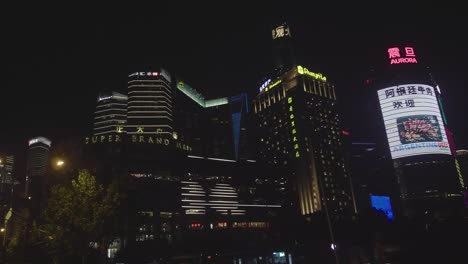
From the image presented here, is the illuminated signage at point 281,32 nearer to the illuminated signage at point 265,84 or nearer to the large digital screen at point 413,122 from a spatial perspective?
the illuminated signage at point 265,84

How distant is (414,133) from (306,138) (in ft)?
177

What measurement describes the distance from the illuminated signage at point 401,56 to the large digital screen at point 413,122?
18190mm

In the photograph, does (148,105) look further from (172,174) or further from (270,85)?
(270,85)

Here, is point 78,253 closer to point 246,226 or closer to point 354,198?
point 246,226

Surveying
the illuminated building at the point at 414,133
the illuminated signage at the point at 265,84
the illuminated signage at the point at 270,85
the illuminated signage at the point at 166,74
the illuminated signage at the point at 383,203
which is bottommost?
the illuminated signage at the point at 383,203

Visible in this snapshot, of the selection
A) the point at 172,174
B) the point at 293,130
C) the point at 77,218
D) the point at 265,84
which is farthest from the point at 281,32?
the point at 77,218

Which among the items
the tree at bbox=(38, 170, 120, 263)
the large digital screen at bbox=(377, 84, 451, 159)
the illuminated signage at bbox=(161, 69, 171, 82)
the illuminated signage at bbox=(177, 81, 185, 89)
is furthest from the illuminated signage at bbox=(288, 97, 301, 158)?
the tree at bbox=(38, 170, 120, 263)

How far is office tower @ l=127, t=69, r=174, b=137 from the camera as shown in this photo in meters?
149

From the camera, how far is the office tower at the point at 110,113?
168 m

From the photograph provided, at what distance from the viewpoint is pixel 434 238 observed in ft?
138

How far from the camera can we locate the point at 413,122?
299 ft

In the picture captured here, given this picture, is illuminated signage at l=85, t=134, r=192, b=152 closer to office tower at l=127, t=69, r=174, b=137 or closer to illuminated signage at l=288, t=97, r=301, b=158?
office tower at l=127, t=69, r=174, b=137

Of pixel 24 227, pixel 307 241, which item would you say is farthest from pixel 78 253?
pixel 307 241

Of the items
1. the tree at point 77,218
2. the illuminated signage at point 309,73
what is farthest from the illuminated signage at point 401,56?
the tree at point 77,218
